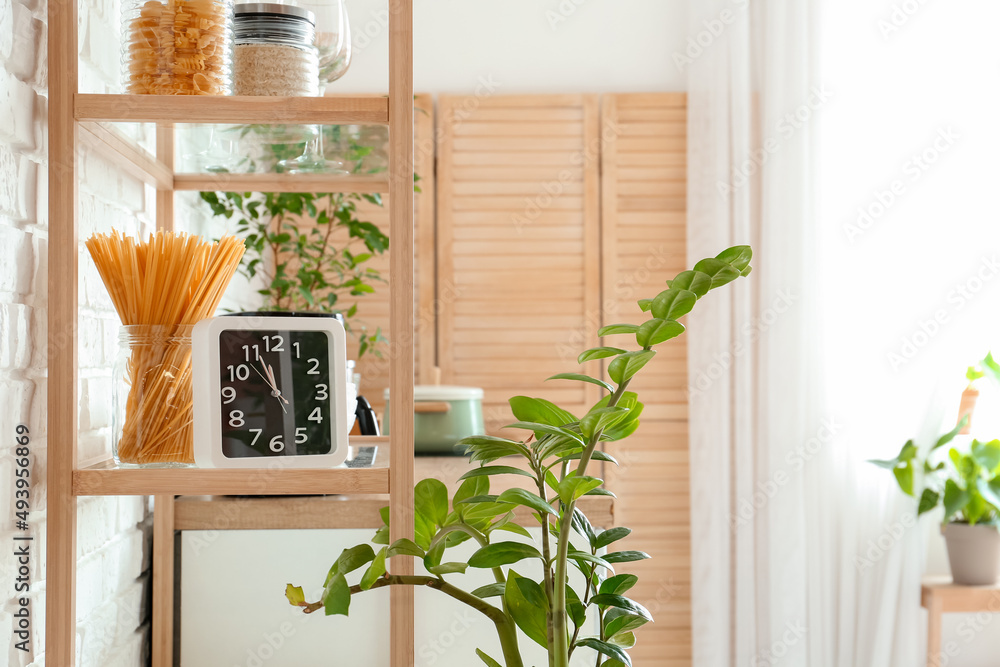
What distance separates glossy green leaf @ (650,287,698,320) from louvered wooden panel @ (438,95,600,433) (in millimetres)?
1723

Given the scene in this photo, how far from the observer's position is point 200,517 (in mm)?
Result: 1086

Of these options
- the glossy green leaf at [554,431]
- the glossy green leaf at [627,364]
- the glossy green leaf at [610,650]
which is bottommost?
the glossy green leaf at [610,650]

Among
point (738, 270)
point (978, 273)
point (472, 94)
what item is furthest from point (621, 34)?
point (738, 270)

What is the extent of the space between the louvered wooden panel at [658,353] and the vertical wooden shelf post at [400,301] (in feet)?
5.72

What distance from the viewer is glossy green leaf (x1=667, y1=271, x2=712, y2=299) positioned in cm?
72

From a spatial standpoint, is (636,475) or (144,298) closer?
(144,298)

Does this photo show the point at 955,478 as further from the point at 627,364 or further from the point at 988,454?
the point at 627,364

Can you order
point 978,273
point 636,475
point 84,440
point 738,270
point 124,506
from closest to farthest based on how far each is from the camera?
point 738,270 → point 84,440 → point 124,506 → point 978,273 → point 636,475

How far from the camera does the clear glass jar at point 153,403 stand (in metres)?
0.75

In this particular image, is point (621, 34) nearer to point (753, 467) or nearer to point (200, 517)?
point (753, 467)

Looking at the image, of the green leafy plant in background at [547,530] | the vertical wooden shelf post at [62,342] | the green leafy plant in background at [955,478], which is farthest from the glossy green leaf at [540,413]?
the green leafy plant in background at [955,478]

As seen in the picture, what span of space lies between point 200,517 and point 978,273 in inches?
87.7

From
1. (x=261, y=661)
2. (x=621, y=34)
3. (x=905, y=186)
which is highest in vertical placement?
(x=621, y=34)

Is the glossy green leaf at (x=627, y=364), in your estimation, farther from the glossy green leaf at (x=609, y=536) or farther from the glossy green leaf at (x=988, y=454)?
the glossy green leaf at (x=988, y=454)
